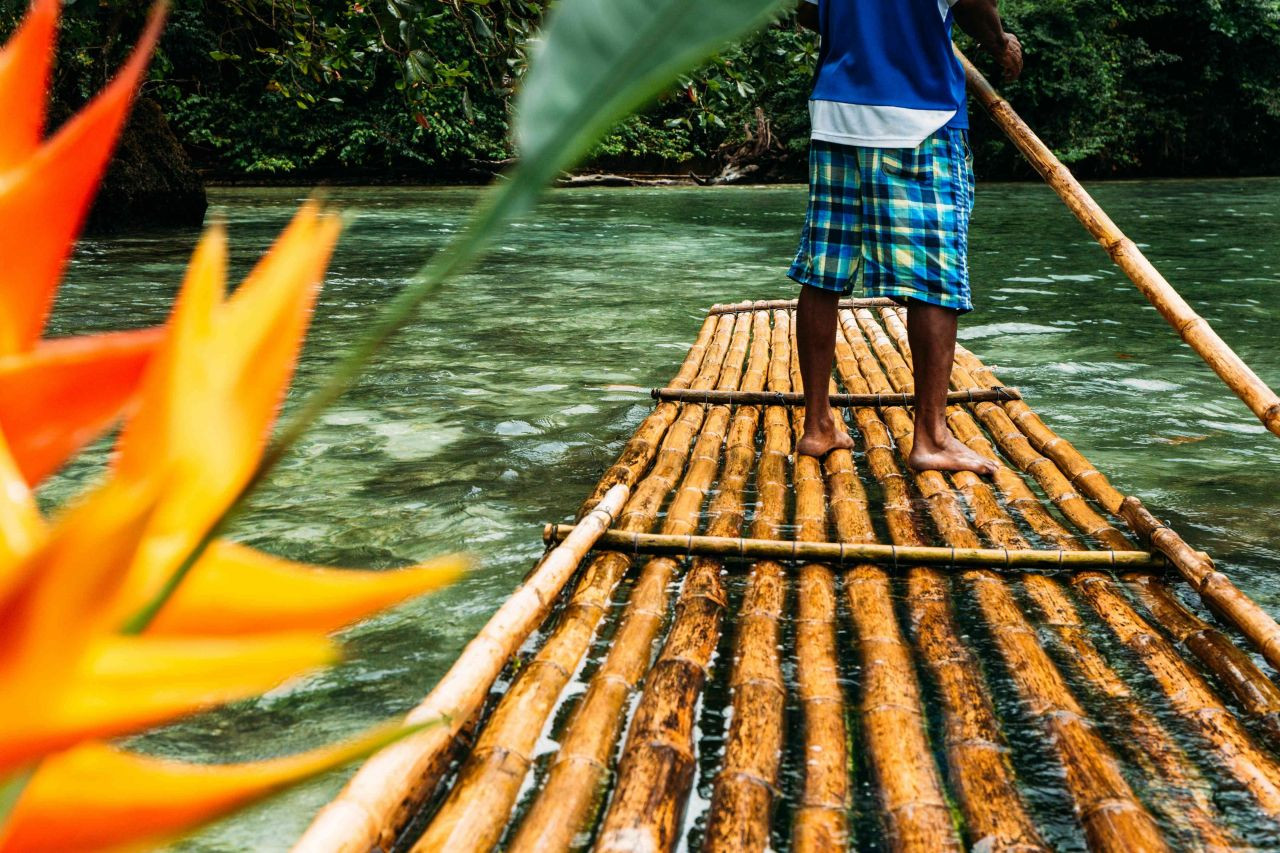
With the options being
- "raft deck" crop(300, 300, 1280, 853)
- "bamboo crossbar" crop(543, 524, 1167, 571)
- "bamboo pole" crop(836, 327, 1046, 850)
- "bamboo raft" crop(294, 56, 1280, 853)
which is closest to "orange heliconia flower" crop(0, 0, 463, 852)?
"raft deck" crop(300, 300, 1280, 853)

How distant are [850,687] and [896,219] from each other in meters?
1.23

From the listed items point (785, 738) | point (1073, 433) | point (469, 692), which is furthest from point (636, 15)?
point (1073, 433)

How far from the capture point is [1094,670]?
1.54 metres

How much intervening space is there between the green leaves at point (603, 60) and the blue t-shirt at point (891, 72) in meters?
2.36

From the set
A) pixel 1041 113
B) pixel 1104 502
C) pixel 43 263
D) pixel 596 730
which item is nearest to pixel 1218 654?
pixel 1104 502

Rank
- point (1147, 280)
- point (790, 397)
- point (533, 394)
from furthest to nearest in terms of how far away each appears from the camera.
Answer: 1. point (533, 394)
2. point (790, 397)
3. point (1147, 280)

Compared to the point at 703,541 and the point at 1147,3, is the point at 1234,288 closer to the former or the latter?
the point at 703,541

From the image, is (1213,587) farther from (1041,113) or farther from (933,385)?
(1041,113)

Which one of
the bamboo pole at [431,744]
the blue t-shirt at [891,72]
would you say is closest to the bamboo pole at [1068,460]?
the blue t-shirt at [891,72]

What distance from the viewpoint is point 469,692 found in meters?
1.31

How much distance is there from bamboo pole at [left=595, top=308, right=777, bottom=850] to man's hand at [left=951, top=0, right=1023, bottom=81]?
4.93 ft

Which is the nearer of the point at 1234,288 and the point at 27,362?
the point at 27,362

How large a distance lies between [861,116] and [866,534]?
3.11 feet

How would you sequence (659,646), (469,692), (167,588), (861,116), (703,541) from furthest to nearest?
1. (861,116)
2. (703,541)
3. (659,646)
4. (469,692)
5. (167,588)
